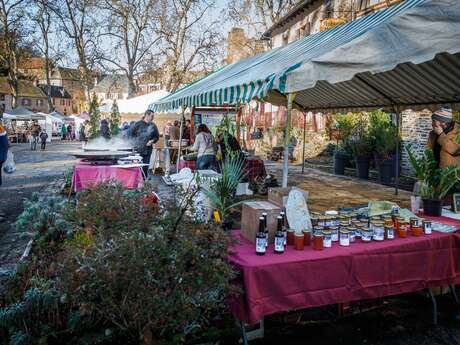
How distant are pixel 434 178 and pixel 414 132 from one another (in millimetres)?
8618

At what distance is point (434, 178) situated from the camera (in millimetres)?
4297

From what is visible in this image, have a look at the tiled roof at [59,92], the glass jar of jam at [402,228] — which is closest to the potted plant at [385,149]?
the glass jar of jam at [402,228]

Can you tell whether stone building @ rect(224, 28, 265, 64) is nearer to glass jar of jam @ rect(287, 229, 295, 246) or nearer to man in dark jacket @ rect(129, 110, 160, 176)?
man in dark jacket @ rect(129, 110, 160, 176)

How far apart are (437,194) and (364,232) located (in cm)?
141

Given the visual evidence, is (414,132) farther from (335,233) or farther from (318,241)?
(318,241)

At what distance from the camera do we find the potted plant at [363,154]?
1159cm

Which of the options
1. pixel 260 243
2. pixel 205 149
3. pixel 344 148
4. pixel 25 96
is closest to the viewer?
pixel 260 243

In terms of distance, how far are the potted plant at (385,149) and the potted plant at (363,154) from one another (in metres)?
0.19

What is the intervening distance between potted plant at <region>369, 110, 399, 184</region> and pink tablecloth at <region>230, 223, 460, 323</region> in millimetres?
7399

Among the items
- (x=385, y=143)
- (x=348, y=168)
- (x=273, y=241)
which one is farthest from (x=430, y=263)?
(x=348, y=168)

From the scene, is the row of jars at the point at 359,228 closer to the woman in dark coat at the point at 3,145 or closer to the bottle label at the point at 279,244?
the bottle label at the point at 279,244

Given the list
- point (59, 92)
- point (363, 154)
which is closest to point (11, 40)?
point (363, 154)

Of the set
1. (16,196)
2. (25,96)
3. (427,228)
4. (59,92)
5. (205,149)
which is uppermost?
(59,92)

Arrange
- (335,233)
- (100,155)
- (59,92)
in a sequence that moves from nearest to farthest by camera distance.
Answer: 1. (335,233)
2. (100,155)
3. (59,92)
